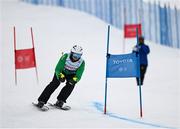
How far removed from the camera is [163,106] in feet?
26.8

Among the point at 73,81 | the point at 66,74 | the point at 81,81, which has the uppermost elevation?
the point at 66,74

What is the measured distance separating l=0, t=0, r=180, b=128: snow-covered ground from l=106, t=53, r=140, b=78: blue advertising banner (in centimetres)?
74

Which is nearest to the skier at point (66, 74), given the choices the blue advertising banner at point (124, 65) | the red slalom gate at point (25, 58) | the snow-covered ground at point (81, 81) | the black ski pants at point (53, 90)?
the black ski pants at point (53, 90)

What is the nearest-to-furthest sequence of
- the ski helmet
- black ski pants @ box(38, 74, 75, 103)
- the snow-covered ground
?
the snow-covered ground
the ski helmet
black ski pants @ box(38, 74, 75, 103)

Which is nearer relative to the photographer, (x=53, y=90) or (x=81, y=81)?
(x=53, y=90)

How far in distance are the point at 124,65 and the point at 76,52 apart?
870 millimetres

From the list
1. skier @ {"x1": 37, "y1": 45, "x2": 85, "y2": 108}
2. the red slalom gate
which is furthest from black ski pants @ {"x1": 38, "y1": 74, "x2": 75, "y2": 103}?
the red slalom gate

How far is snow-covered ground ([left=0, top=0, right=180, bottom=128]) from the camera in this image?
6.30 meters

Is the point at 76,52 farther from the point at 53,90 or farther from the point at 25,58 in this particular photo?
the point at 25,58

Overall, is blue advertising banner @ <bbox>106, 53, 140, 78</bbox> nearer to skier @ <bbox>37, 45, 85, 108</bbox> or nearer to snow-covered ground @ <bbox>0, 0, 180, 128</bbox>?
skier @ <bbox>37, 45, 85, 108</bbox>

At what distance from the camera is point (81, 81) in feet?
34.3

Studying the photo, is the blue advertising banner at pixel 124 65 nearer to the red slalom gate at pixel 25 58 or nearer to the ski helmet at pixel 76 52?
the ski helmet at pixel 76 52

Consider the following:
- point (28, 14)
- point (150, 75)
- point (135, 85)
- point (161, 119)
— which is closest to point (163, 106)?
point (161, 119)

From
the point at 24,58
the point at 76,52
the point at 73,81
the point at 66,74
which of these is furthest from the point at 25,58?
the point at 76,52
